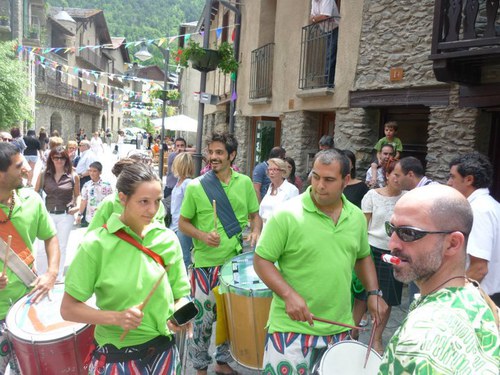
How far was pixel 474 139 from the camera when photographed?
22.2 ft

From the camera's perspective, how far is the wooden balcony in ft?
18.8

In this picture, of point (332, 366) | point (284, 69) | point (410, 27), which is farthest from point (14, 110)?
point (332, 366)

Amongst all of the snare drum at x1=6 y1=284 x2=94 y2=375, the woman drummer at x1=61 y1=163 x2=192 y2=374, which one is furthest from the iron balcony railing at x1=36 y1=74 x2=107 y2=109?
the woman drummer at x1=61 y1=163 x2=192 y2=374

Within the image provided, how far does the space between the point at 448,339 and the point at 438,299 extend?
0.15 meters

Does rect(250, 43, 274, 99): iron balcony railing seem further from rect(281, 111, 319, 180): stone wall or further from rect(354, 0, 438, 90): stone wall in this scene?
rect(354, 0, 438, 90): stone wall

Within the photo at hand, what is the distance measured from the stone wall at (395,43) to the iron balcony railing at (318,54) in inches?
42.3

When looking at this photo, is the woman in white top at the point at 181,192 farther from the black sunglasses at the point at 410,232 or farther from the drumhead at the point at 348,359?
the black sunglasses at the point at 410,232

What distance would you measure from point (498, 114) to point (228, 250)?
4671 mm

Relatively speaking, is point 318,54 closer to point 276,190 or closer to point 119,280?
point 276,190

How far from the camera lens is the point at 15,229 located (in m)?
3.19

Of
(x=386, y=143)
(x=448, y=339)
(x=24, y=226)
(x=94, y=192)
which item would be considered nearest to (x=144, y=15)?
(x=94, y=192)

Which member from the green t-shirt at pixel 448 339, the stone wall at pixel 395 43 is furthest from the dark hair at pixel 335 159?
the stone wall at pixel 395 43

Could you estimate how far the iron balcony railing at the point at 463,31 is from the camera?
18.7 ft

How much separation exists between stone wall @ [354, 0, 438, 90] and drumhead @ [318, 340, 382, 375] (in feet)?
18.4
